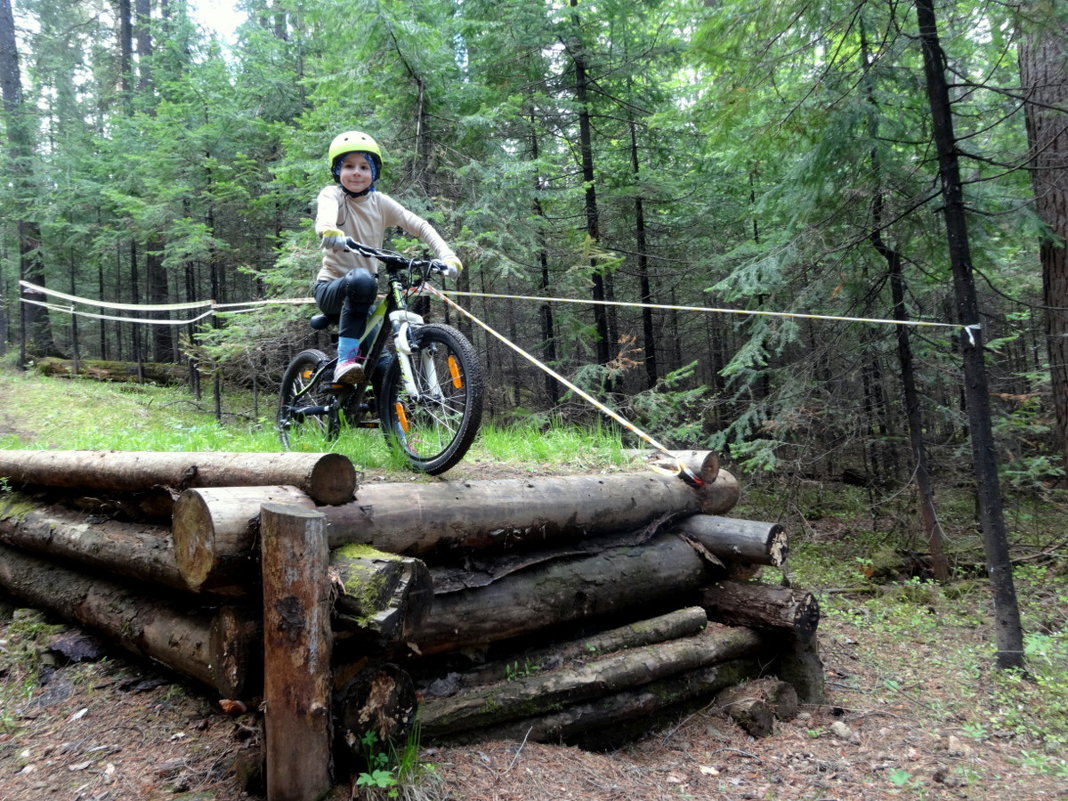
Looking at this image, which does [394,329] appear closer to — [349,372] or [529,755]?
[349,372]

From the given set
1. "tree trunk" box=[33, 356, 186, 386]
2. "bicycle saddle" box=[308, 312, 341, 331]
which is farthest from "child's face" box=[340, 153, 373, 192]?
"tree trunk" box=[33, 356, 186, 386]

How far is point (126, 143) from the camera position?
54.3ft

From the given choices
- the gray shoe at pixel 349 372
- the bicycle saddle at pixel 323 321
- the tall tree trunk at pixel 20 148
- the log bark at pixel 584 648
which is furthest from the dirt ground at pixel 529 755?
the tall tree trunk at pixel 20 148

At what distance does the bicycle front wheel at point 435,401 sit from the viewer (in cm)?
406

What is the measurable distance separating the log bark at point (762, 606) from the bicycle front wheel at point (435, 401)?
8.95ft

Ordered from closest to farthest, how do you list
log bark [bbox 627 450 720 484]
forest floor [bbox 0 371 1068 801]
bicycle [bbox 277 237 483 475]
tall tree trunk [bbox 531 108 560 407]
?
forest floor [bbox 0 371 1068 801], bicycle [bbox 277 237 483 475], log bark [bbox 627 450 720 484], tall tree trunk [bbox 531 108 560 407]

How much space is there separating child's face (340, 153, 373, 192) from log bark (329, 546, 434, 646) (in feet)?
9.87

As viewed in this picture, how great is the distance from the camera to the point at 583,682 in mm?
4156

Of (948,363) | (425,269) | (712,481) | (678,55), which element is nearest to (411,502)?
(425,269)

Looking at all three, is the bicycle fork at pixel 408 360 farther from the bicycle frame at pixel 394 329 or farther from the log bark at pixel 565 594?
the log bark at pixel 565 594

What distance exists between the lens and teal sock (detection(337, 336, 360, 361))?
4867mm

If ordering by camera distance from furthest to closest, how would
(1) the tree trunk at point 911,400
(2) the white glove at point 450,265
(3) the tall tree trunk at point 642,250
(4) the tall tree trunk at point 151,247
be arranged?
(4) the tall tree trunk at point 151,247, (3) the tall tree trunk at point 642,250, (1) the tree trunk at point 911,400, (2) the white glove at point 450,265

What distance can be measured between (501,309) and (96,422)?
960 centimetres

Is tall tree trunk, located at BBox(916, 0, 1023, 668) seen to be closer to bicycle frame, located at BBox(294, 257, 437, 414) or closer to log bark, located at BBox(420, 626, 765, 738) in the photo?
log bark, located at BBox(420, 626, 765, 738)
